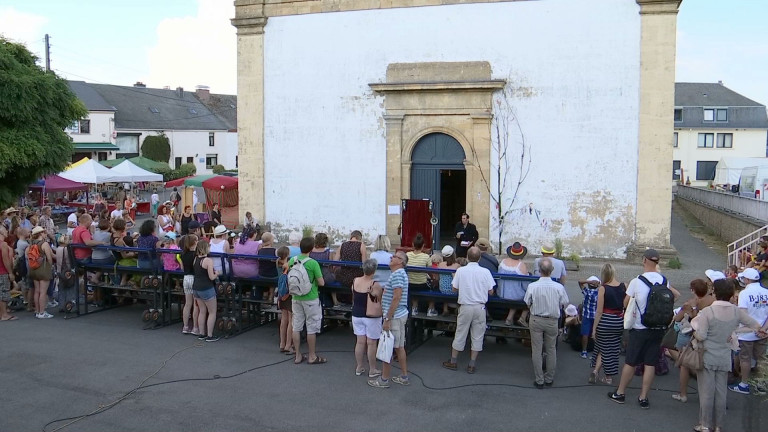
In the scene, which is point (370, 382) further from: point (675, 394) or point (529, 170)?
point (529, 170)

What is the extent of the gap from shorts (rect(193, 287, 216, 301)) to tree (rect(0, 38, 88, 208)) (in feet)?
26.0

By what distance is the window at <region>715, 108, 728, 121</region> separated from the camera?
174 ft

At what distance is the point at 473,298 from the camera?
317 inches

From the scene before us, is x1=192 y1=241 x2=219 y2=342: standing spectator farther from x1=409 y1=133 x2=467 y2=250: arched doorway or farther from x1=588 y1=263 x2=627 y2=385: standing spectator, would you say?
x1=409 y1=133 x2=467 y2=250: arched doorway

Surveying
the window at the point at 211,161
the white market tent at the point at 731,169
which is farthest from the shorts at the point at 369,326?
the window at the point at 211,161

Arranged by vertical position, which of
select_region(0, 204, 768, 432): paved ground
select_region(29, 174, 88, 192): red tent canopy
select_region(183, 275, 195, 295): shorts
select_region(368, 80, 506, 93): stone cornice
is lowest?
select_region(0, 204, 768, 432): paved ground

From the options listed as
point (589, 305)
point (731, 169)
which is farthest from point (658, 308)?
point (731, 169)

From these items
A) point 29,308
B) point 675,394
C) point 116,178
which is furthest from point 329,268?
point 116,178

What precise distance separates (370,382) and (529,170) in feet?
35.3

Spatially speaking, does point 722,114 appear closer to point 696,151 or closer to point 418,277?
point 696,151

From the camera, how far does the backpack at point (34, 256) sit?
1098cm

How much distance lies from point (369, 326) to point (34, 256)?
6.44 m

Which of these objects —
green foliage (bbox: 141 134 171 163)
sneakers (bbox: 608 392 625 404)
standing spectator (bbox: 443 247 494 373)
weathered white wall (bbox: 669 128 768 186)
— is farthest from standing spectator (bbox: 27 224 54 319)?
→ weathered white wall (bbox: 669 128 768 186)

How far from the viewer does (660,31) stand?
16.1 metres
